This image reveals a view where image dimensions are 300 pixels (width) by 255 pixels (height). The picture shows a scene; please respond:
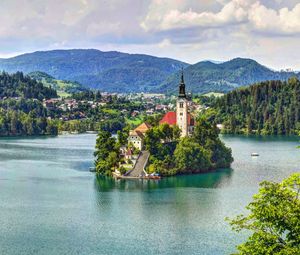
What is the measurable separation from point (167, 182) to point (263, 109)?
321ft

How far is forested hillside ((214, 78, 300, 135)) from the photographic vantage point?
152125 mm

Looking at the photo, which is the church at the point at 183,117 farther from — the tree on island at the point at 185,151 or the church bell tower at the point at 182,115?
the tree on island at the point at 185,151

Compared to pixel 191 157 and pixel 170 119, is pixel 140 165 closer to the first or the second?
pixel 191 157

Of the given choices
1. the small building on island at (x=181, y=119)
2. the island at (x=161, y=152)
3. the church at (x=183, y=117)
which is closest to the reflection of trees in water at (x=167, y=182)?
the island at (x=161, y=152)

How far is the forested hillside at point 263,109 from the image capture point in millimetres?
152125

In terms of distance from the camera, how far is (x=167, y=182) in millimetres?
67500

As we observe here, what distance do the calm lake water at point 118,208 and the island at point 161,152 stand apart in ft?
7.10

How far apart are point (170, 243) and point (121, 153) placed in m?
36.2

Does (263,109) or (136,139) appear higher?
(263,109)

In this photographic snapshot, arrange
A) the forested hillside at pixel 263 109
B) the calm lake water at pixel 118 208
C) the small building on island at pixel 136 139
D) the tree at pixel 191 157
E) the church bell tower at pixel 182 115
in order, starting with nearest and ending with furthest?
the calm lake water at pixel 118 208, the tree at pixel 191 157, the small building on island at pixel 136 139, the church bell tower at pixel 182 115, the forested hillside at pixel 263 109

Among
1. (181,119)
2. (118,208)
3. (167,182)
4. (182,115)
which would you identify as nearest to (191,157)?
(167,182)

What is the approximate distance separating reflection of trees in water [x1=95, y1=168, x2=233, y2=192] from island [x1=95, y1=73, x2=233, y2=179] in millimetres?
1878

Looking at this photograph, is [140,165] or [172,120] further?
[172,120]

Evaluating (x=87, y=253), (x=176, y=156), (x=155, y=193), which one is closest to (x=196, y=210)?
(x=155, y=193)
